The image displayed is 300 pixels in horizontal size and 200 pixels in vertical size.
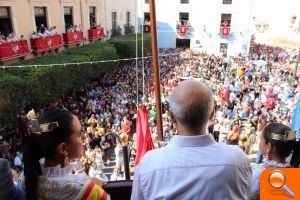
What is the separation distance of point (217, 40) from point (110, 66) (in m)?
12.7

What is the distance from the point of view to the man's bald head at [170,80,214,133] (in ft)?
4.34

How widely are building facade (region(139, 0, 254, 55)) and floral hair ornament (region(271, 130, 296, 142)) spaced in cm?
2475

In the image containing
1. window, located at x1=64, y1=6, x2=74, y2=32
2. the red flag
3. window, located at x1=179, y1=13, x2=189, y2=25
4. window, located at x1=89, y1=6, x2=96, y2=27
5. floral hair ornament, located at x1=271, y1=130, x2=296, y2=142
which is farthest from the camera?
window, located at x1=179, y1=13, x2=189, y2=25

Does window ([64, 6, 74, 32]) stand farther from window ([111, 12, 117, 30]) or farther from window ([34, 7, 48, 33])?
window ([111, 12, 117, 30])

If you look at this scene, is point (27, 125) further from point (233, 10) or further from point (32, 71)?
point (233, 10)

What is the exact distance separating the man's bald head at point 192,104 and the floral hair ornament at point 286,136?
2.78 feet

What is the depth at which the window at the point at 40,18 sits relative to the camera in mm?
15234

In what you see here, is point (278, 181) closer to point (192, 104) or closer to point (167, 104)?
point (192, 104)

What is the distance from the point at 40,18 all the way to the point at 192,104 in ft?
53.1

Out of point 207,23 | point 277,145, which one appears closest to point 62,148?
point 277,145

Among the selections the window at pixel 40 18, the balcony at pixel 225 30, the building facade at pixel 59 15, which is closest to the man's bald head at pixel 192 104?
the building facade at pixel 59 15

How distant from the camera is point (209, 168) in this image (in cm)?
127

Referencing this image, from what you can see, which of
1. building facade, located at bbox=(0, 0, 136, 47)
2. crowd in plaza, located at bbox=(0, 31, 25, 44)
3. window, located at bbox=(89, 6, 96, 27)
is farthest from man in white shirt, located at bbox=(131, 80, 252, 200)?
window, located at bbox=(89, 6, 96, 27)

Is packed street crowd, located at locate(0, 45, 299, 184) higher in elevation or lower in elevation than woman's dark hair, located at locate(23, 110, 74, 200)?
lower
